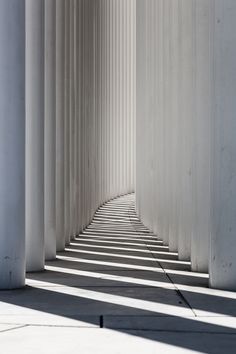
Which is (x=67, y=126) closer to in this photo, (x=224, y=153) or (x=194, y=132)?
(x=194, y=132)

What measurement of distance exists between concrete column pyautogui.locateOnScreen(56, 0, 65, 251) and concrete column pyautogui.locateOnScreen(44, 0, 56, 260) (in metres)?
1.19

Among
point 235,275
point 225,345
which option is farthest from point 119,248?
point 225,345

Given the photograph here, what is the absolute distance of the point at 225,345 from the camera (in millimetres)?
5395

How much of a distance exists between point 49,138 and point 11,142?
3.60 meters

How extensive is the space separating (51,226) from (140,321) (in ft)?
19.2

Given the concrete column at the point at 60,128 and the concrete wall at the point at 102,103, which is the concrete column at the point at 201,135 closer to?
the concrete column at the point at 60,128

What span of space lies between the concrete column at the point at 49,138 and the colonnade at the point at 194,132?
2133 mm

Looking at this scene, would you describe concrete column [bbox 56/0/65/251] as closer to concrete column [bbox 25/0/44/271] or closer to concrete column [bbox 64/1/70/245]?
concrete column [bbox 64/1/70/245]

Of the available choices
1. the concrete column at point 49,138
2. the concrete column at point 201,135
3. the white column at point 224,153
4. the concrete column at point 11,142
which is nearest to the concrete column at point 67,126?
the concrete column at point 49,138

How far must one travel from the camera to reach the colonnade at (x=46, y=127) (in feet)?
27.6

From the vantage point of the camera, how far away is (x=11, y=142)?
27.7ft

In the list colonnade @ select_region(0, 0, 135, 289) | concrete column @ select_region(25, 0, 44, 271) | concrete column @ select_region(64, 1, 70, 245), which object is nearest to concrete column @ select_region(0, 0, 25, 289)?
colonnade @ select_region(0, 0, 135, 289)

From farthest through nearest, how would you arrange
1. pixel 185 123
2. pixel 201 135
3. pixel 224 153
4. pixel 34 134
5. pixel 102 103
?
pixel 102 103 → pixel 185 123 → pixel 34 134 → pixel 201 135 → pixel 224 153

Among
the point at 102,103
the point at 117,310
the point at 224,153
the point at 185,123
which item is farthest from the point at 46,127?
the point at 102,103
